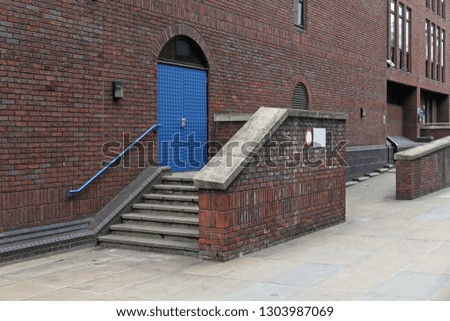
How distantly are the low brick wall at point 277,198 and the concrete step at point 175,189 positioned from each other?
5.16 feet

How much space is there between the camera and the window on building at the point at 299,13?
15.9 meters

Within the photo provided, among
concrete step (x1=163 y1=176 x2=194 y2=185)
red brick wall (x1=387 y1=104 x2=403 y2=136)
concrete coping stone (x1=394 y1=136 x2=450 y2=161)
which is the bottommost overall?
concrete step (x1=163 y1=176 x2=194 y2=185)

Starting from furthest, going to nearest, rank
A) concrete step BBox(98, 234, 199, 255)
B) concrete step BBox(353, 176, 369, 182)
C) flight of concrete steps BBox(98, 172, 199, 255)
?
concrete step BBox(353, 176, 369, 182), flight of concrete steps BBox(98, 172, 199, 255), concrete step BBox(98, 234, 199, 255)

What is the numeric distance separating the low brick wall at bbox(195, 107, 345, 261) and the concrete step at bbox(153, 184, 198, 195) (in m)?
1.57

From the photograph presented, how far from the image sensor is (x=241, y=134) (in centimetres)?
875

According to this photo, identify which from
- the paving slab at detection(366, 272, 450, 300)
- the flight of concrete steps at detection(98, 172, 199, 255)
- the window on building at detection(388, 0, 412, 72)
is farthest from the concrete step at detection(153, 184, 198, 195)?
the window on building at detection(388, 0, 412, 72)

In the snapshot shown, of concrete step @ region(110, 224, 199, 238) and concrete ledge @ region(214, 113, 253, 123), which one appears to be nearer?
concrete step @ region(110, 224, 199, 238)

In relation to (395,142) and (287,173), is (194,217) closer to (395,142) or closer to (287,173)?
(287,173)

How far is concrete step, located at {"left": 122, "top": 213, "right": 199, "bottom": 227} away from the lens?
29.3ft

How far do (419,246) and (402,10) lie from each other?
1771cm

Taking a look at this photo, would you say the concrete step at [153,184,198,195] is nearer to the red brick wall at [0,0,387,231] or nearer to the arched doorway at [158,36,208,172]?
the red brick wall at [0,0,387,231]

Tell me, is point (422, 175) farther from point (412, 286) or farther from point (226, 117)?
point (412, 286)

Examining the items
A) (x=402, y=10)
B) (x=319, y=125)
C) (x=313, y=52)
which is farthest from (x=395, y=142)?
(x=319, y=125)

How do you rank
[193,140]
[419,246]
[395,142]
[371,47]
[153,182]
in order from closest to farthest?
[419,246], [153,182], [193,140], [371,47], [395,142]
